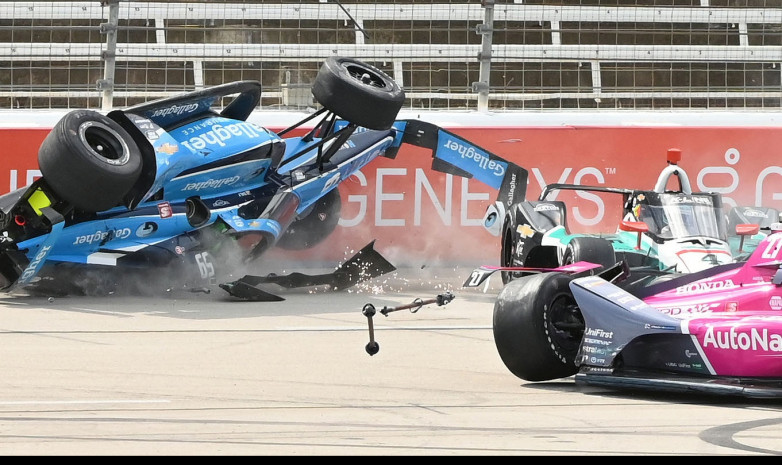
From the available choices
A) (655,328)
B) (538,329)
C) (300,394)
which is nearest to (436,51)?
(538,329)

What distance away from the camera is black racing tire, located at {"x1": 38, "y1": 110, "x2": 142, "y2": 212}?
10336 mm

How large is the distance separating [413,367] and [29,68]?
6.91 metres

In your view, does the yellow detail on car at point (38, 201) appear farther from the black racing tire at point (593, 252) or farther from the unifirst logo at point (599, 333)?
the unifirst logo at point (599, 333)

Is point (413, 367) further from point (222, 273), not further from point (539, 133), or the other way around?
point (539, 133)

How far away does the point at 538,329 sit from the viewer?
24.4 feet

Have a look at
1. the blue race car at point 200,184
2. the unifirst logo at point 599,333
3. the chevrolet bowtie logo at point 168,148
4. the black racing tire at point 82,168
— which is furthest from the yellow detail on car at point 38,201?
the unifirst logo at point 599,333

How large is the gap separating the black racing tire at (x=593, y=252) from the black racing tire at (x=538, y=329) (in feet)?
3.78

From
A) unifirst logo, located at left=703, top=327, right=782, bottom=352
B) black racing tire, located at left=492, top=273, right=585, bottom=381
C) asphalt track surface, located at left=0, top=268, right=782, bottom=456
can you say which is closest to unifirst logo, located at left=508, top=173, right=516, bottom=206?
asphalt track surface, located at left=0, top=268, right=782, bottom=456

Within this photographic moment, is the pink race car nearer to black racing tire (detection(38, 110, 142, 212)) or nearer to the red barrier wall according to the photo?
black racing tire (detection(38, 110, 142, 212))

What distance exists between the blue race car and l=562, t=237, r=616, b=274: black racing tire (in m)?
3.21

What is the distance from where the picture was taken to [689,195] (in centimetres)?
958

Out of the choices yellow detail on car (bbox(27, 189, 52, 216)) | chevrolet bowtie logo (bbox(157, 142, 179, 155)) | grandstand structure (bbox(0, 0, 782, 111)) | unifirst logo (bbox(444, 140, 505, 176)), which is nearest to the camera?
yellow detail on car (bbox(27, 189, 52, 216))

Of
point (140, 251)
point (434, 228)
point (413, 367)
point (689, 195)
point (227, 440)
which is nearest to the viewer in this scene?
point (227, 440)

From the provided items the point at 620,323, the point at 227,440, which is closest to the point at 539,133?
the point at 620,323
